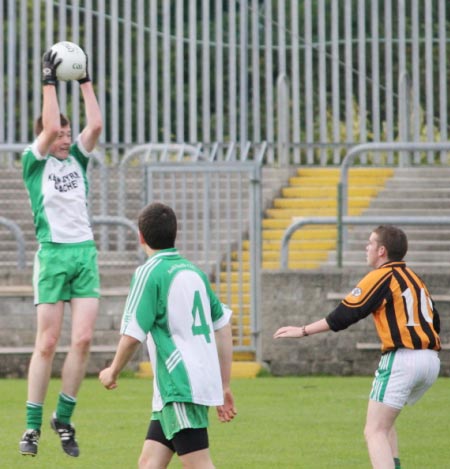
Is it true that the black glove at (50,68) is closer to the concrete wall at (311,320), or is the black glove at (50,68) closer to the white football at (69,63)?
the white football at (69,63)

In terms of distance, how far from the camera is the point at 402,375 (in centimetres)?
790

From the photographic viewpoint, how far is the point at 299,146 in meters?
19.7

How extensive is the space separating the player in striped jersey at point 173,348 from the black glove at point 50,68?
2820 mm

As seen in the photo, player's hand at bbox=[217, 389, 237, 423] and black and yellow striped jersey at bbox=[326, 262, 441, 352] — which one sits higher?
black and yellow striped jersey at bbox=[326, 262, 441, 352]

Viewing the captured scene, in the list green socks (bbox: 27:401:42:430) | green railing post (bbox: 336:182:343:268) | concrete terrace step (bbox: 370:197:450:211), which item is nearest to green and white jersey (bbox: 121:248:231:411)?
green socks (bbox: 27:401:42:430)

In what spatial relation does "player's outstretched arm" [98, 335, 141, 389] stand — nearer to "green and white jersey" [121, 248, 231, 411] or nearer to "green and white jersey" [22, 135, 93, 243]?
"green and white jersey" [121, 248, 231, 411]

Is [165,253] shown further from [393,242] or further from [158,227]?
[393,242]

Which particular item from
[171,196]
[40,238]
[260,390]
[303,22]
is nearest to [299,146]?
[303,22]

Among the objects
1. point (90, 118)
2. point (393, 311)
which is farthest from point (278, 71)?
point (393, 311)

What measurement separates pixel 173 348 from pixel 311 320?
862 cm

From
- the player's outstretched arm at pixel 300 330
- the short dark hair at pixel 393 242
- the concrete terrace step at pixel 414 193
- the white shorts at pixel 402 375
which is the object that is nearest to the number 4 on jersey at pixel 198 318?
the player's outstretched arm at pixel 300 330

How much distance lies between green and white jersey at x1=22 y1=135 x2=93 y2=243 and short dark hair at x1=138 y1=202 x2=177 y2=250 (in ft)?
9.50

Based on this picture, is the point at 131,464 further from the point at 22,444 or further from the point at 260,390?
the point at 260,390

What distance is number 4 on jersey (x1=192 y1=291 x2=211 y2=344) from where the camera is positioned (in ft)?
22.1
